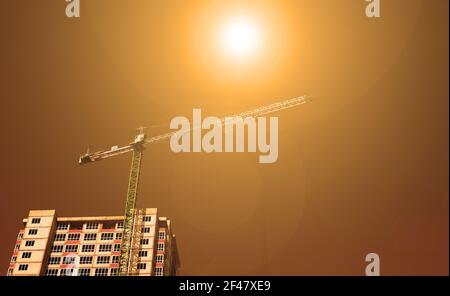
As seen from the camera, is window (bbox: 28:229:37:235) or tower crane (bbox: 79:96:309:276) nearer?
tower crane (bbox: 79:96:309:276)

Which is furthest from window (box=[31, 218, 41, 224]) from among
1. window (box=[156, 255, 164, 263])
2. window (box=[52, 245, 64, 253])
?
window (box=[156, 255, 164, 263])

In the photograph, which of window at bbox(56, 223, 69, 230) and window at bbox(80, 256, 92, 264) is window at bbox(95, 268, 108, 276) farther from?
window at bbox(56, 223, 69, 230)

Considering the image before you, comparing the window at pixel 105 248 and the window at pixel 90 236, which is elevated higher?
the window at pixel 90 236

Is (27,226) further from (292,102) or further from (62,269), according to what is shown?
(292,102)

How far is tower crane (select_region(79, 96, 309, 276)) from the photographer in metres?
129

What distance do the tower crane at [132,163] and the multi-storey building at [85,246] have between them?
1079 mm

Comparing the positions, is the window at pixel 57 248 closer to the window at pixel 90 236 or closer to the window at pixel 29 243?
the window at pixel 29 243

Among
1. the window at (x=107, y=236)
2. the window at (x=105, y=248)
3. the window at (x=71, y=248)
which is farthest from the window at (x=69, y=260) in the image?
the window at (x=107, y=236)

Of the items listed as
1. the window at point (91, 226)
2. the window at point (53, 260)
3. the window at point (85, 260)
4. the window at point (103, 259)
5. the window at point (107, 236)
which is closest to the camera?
the window at point (85, 260)

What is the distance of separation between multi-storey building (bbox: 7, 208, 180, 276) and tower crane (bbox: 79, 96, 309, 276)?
1.08 meters

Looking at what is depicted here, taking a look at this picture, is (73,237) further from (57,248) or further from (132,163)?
(132,163)

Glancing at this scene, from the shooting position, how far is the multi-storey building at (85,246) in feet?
426

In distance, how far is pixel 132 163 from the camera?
14562cm
